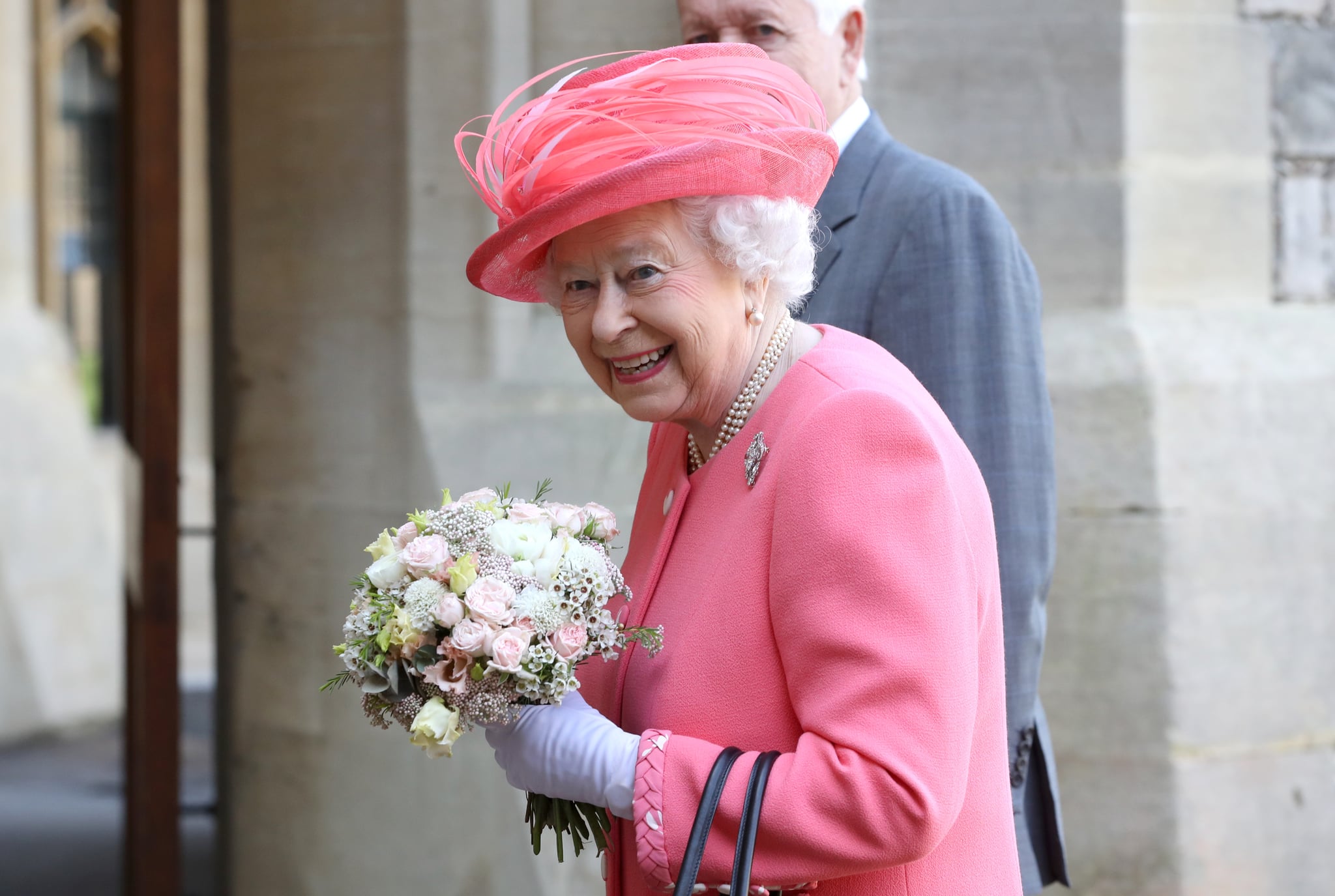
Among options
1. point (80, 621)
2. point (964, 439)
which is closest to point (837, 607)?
point (964, 439)

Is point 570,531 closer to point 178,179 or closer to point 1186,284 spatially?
point 1186,284

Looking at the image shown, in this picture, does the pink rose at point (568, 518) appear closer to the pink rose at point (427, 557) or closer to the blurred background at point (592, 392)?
the pink rose at point (427, 557)

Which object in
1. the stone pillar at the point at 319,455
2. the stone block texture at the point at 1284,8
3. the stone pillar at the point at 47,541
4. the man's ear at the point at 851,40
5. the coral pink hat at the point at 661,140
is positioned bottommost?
the stone pillar at the point at 47,541

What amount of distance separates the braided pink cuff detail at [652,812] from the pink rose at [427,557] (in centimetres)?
31

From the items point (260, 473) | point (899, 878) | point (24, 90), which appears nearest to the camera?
point (899, 878)

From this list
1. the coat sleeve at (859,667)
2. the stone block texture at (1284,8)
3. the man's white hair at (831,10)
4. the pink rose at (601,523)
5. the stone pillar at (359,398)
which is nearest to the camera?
the coat sleeve at (859,667)

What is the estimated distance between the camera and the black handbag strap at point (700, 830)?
1.51 m

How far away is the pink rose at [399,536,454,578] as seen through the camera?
1635mm

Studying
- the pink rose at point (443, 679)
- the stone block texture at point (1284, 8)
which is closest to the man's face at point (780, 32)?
the pink rose at point (443, 679)

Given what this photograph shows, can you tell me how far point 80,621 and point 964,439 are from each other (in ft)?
29.4

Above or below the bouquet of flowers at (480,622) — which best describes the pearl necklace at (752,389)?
above

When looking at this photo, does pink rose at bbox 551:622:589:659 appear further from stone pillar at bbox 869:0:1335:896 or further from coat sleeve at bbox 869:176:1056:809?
stone pillar at bbox 869:0:1335:896

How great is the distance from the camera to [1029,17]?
3312 mm

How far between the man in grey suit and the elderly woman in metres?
0.52
